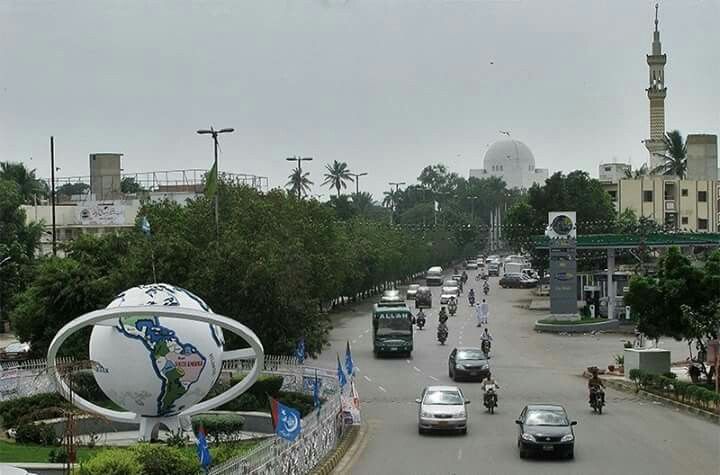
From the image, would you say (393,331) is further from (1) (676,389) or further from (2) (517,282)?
(2) (517,282)

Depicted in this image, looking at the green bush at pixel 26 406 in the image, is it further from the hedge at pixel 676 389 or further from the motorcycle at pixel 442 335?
the motorcycle at pixel 442 335

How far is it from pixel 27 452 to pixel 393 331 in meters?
25.0

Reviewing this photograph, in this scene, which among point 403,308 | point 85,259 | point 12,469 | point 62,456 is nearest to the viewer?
point 12,469

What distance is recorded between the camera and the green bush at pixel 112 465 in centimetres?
1780

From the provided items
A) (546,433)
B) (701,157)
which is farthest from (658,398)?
(701,157)

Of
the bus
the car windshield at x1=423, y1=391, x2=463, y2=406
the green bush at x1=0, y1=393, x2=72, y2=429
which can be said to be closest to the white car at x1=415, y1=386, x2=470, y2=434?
the car windshield at x1=423, y1=391, x2=463, y2=406

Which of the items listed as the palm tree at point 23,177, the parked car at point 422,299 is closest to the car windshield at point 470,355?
the parked car at point 422,299

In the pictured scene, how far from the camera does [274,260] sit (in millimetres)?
38500

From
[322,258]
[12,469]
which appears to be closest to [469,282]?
[322,258]

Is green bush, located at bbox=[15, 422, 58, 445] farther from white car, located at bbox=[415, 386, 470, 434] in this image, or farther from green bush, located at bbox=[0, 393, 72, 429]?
white car, located at bbox=[415, 386, 470, 434]

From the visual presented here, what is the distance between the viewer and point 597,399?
34.0 meters

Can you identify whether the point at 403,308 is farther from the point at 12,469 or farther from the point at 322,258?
the point at 12,469

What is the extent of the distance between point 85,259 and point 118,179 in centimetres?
6455

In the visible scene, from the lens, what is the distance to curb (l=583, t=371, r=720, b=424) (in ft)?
109
